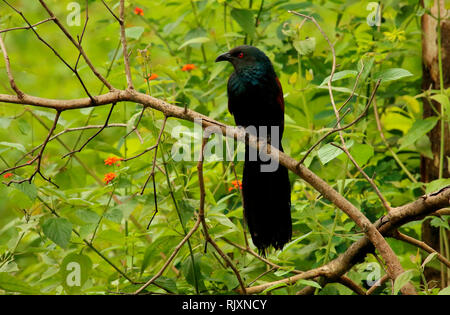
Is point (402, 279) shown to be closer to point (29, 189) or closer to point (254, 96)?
point (29, 189)

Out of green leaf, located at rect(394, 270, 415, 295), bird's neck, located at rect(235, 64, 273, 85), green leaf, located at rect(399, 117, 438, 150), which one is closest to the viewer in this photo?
green leaf, located at rect(394, 270, 415, 295)

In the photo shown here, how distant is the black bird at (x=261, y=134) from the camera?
3.14 m

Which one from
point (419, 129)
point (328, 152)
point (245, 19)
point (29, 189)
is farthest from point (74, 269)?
point (419, 129)

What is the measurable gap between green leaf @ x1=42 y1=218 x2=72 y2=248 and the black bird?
1.03 meters

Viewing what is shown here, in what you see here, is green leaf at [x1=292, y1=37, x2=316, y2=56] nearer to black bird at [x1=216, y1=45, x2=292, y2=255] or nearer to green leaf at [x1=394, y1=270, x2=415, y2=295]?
black bird at [x1=216, y1=45, x2=292, y2=255]

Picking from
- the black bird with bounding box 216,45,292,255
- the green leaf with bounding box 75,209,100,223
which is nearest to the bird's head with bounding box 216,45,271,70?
the black bird with bounding box 216,45,292,255

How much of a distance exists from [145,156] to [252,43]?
61.1 inches

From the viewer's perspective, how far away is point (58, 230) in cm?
263

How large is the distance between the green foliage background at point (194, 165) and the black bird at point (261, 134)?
12cm

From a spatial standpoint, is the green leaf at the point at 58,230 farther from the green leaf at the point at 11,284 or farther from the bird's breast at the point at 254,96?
the bird's breast at the point at 254,96

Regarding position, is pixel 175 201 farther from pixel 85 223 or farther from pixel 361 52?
pixel 361 52

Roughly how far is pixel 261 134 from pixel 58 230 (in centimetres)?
171

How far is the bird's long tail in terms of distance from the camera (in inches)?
123
